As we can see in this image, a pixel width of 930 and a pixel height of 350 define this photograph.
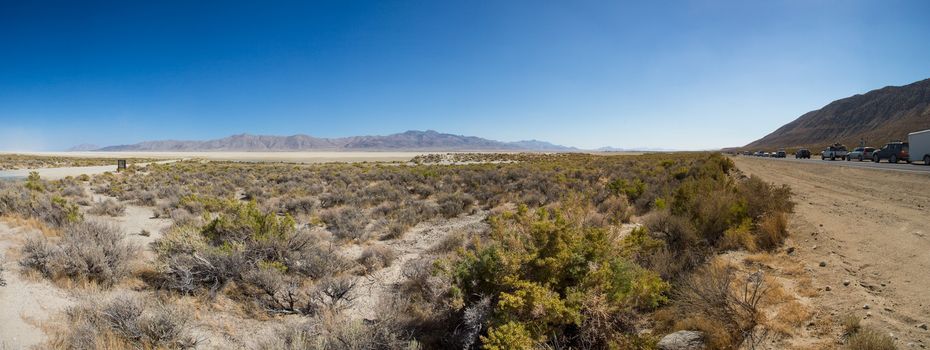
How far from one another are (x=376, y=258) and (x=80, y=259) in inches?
179

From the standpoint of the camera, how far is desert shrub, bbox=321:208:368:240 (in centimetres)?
937

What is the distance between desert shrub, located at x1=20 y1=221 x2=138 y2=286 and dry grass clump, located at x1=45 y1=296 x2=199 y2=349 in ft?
4.56

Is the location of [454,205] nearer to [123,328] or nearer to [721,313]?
[123,328]

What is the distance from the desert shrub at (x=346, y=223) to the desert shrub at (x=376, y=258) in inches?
67.2

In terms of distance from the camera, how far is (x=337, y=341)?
382 centimetres

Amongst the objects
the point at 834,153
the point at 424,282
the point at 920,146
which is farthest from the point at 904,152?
the point at 424,282

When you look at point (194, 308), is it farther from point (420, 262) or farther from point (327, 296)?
point (420, 262)

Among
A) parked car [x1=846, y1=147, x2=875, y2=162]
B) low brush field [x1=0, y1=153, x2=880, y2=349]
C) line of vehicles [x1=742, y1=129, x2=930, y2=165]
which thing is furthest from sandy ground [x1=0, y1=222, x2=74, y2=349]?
parked car [x1=846, y1=147, x2=875, y2=162]

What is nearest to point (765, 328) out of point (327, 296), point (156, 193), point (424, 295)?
point (424, 295)

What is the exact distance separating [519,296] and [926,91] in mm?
179595

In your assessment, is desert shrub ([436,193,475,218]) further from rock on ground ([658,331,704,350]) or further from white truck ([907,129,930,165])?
white truck ([907,129,930,165])

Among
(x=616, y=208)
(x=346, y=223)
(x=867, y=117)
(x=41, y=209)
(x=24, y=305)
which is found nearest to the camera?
(x=24, y=305)

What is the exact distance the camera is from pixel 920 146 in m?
22.2

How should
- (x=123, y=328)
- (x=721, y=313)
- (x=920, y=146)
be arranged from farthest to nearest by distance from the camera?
(x=920, y=146) → (x=123, y=328) → (x=721, y=313)
